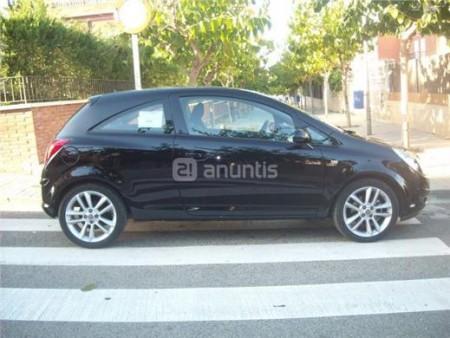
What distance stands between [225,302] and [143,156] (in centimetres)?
196

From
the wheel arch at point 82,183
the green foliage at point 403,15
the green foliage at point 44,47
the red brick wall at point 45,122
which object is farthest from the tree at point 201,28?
the wheel arch at point 82,183

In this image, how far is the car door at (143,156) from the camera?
5809mm

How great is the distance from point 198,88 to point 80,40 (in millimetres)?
8394

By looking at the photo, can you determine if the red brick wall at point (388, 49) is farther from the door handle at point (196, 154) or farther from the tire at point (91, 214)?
the tire at point (91, 214)

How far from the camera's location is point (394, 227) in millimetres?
6527

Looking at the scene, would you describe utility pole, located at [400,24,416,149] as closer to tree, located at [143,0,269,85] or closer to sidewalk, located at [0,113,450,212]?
sidewalk, located at [0,113,450,212]

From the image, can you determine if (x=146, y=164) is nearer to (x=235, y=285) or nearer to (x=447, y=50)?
(x=235, y=285)

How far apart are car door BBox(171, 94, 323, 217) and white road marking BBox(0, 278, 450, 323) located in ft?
4.26

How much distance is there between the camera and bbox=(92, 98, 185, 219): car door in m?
5.81

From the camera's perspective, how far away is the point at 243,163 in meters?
5.80

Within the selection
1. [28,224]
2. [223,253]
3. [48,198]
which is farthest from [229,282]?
[28,224]

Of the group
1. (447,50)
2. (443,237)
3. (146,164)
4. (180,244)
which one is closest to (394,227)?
(443,237)

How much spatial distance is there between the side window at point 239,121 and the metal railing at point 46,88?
6.55m

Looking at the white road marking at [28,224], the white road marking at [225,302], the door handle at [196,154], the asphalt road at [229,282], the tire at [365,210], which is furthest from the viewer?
the white road marking at [28,224]
